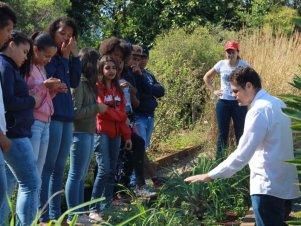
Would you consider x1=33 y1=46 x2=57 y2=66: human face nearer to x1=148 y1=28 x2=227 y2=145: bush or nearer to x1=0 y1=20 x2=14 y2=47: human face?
x1=0 y1=20 x2=14 y2=47: human face

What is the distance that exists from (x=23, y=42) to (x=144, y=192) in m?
2.40

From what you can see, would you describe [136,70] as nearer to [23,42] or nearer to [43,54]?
[43,54]

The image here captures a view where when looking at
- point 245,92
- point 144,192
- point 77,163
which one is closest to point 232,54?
point 144,192

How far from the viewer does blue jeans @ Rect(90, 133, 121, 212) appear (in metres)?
6.52

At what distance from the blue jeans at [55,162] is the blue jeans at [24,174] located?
2.46 feet

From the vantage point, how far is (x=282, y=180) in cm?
489

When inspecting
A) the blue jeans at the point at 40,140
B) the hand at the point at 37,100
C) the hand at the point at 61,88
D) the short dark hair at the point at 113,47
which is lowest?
the blue jeans at the point at 40,140

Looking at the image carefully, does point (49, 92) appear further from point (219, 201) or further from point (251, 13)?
point (251, 13)

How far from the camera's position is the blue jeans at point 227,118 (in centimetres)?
869

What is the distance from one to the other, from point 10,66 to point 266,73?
576 cm

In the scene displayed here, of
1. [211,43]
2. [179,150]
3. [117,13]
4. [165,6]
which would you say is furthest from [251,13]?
[179,150]

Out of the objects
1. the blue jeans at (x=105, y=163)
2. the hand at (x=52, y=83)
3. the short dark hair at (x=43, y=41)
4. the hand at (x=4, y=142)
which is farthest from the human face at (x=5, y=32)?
the blue jeans at (x=105, y=163)

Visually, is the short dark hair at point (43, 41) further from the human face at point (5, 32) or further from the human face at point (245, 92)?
the human face at point (245, 92)

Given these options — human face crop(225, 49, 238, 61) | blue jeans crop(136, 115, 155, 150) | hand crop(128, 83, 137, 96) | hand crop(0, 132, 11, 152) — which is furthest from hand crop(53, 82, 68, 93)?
human face crop(225, 49, 238, 61)
